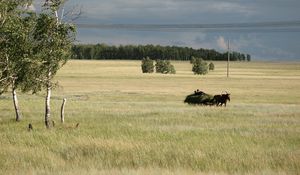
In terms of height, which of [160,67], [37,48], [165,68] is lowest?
[165,68]

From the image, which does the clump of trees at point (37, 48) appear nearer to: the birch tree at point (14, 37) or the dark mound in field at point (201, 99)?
the birch tree at point (14, 37)

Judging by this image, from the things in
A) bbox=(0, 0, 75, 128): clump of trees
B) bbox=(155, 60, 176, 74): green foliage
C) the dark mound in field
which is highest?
bbox=(0, 0, 75, 128): clump of trees

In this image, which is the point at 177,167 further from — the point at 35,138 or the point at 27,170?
the point at 35,138

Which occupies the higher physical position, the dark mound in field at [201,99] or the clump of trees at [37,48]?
the clump of trees at [37,48]

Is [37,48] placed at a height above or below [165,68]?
above

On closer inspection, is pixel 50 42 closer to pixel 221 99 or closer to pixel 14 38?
pixel 14 38

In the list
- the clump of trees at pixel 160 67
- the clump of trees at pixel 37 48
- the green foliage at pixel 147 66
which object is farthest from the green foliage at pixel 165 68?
the clump of trees at pixel 37 48

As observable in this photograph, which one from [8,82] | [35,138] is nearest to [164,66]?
[8,82]

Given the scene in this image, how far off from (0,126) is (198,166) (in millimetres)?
Answer: 15239

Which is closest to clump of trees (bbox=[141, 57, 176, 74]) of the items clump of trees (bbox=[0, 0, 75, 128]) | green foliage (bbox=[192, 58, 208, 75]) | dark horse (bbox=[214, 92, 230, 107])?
green foliage (bbox=[192, 58, 208, 75])

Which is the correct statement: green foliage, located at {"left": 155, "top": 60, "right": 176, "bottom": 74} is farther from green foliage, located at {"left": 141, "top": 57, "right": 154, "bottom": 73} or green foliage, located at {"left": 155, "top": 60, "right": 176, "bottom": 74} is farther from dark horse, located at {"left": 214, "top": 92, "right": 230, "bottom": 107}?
dark horse, located at {"left": 214, "top": 92, "right": 230, "bottom": 107}

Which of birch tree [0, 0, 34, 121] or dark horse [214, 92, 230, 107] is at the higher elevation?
birch tree [0, 0, 34, 121]

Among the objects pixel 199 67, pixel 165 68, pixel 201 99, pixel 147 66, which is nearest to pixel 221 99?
pixel 201 99

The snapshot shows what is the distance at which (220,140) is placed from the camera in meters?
20.4
